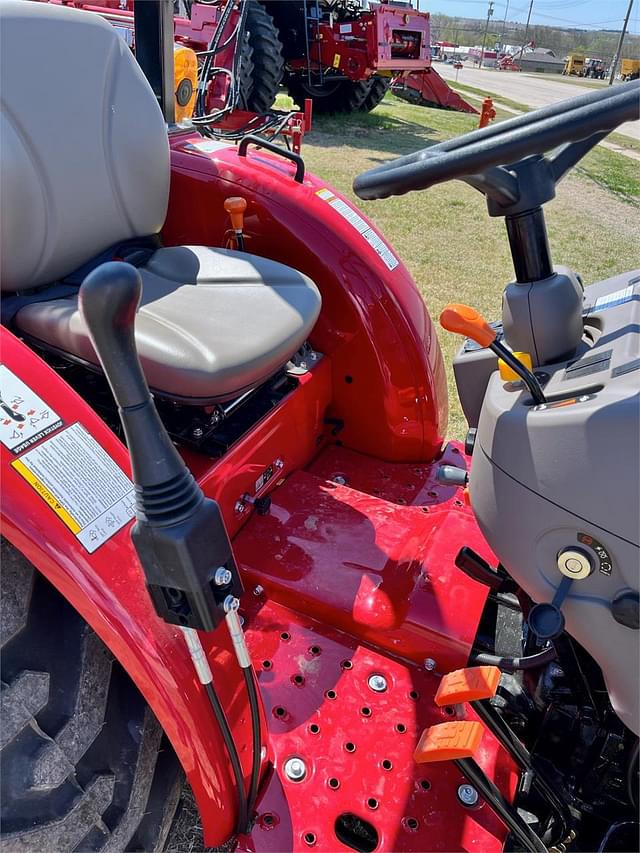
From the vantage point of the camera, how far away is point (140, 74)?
1.53 meters

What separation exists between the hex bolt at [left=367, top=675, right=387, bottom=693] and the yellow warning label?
0.62 m

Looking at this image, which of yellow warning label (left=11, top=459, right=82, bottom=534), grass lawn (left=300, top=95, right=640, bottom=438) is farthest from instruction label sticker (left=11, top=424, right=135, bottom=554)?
grass lawn (left=300, top=95, right=640, bottom=438)

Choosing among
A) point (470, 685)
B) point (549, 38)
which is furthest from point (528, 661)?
point (549, 38)

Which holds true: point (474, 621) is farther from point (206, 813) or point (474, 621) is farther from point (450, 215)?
point (450, 215)

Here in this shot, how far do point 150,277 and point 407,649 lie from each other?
945 mm

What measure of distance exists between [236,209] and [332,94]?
9.33 meters

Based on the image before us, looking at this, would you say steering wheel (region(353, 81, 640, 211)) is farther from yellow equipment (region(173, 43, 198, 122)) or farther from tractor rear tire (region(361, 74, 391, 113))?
tractor rear tire (region(361, 74, 391, 113))

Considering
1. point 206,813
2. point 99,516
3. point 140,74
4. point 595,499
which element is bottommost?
point 206,813

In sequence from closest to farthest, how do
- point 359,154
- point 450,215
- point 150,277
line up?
1. point 150,277
2. point 450,215
3. point 359,154

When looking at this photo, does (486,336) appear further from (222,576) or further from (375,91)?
(375,91)

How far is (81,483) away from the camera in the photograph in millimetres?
899

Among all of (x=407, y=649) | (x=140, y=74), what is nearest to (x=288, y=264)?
(x=140, y=74)

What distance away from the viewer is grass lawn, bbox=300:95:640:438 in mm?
4152

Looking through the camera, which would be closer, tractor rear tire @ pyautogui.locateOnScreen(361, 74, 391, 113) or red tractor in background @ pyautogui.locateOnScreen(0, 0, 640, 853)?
red tractor in background @ pyautogui.locateOnScreen(0, 0, 640, 853)
